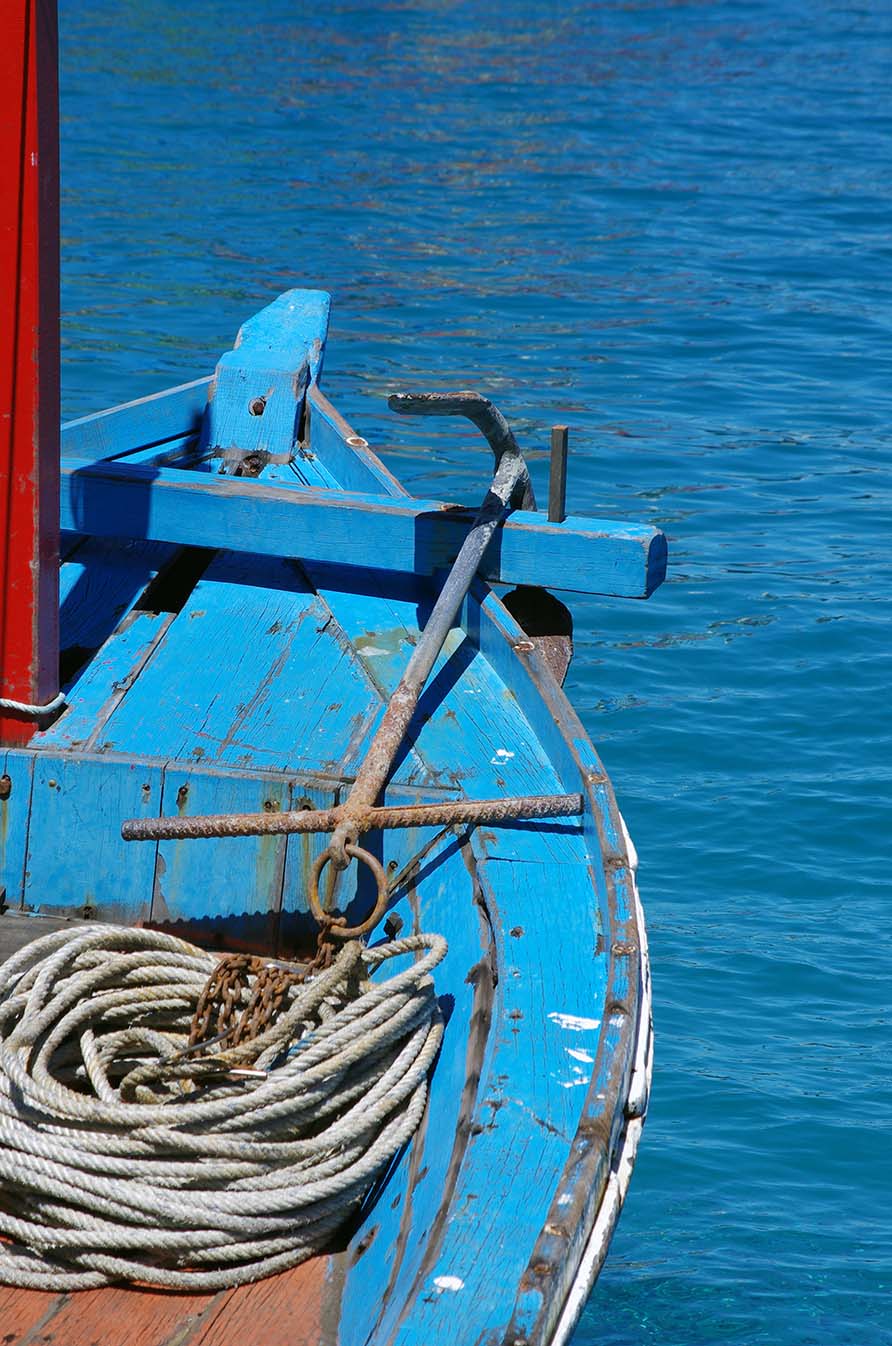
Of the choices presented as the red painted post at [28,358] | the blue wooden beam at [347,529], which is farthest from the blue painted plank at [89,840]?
the blue wooden beam at [347,529]

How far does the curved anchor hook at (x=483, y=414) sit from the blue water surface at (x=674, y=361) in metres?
1.57

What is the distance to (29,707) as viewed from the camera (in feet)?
10.3

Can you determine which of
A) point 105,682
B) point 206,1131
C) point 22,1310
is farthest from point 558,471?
point 22,1310

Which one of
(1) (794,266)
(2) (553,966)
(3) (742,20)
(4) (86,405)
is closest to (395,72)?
(3) (742,20)

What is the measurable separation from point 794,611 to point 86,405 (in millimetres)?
4002

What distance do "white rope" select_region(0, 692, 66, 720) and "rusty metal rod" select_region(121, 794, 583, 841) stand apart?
19.4 inches

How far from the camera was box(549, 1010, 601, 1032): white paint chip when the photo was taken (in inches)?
92.0

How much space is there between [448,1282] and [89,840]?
142 cm

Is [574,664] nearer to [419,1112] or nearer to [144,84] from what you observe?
[419,1112]

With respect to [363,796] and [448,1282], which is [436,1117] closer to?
[448,1282]

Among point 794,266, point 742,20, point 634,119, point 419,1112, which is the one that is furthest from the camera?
point 742,20

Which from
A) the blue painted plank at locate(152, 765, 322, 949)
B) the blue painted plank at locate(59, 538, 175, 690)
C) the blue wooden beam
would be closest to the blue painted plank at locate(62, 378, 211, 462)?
the blue painted plank at locate(59, 538, 175, 690)

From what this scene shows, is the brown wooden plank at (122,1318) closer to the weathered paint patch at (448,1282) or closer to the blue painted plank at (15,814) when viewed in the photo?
the weathered paint patch at (448,1282)

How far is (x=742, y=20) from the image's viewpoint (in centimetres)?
1862
